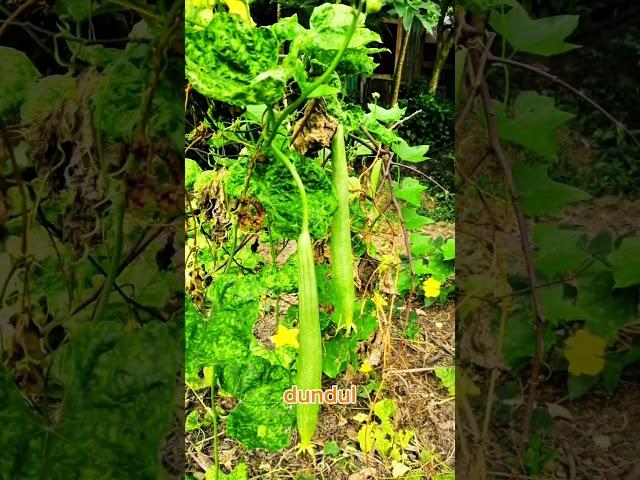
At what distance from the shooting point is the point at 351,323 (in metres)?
1.04

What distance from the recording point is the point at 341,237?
981 mm

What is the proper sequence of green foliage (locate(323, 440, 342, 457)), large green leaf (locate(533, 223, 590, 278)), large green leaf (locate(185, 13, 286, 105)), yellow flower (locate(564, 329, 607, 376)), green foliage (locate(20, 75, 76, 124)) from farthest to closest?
yellow flower (locate(564, 329, 607, 376)), large green leaf (locate(533, 223, 590, 278)), green foliage (locate(323, 440, 342, 457)), green foliage (locate(20, 75, 76, 124)), large green leaf (locate(185, 13, 286, 105))

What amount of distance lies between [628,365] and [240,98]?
3.88ft

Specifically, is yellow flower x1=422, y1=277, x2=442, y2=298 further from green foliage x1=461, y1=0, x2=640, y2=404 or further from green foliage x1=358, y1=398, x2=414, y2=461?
green foliage x1=358, y1=398, x2=414, y2=461

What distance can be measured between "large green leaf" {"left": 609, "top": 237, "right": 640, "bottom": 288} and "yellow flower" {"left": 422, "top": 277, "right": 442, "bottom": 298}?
0.36 meters

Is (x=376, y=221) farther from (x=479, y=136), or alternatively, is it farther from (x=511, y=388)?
(x=511, y=388)

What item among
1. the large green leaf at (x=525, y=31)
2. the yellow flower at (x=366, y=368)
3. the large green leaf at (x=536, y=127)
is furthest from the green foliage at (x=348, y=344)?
the large green leaf at (x=525, y=31)

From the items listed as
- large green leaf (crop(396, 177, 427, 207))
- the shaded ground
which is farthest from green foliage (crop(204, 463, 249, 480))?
large green leaf (crop(396, 177, 427, 207))

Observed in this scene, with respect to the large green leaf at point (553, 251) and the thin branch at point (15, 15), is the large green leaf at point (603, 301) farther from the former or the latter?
the thin branch at point (15, 15)

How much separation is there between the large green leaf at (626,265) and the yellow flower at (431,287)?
359 mm

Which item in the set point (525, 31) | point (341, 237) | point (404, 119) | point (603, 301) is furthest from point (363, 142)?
point (603, 301)

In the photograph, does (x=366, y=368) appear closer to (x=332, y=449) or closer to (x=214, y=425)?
(x=332, y=449)

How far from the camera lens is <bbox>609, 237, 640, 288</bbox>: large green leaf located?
128 centimetres

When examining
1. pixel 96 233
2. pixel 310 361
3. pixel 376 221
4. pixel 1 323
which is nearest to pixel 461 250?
pixel 376 221
